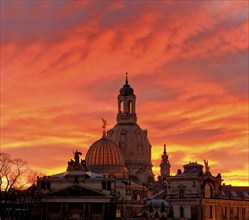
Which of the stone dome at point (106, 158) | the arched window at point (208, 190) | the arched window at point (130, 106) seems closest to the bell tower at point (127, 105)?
the arched window at point (130, 106)

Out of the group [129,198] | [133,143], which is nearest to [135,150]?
[133,143]

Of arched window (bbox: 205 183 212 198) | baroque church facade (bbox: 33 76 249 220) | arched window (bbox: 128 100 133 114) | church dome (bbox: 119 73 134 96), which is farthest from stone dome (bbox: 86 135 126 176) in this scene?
church dome (bbox: 119 73 134 96)

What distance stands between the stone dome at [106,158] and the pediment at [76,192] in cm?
2241

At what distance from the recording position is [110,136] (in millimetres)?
178250

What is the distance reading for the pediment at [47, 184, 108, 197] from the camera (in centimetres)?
13525

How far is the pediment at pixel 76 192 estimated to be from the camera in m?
135

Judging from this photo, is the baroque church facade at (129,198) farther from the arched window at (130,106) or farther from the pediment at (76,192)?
the arched window at (130,106)

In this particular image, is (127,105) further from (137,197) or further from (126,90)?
(137,197)

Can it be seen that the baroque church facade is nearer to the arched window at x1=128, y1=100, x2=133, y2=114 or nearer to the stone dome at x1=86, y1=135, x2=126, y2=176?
the stone dome at x1=86, y1=135, x2=126, y2=176

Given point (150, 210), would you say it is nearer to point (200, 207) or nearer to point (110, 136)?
point (200, 207)

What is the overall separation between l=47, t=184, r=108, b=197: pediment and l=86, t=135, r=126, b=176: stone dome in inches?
882

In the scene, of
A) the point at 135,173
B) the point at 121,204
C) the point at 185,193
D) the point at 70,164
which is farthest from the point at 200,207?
the point at 135,173

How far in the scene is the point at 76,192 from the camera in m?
136

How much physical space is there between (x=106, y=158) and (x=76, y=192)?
24838mm
